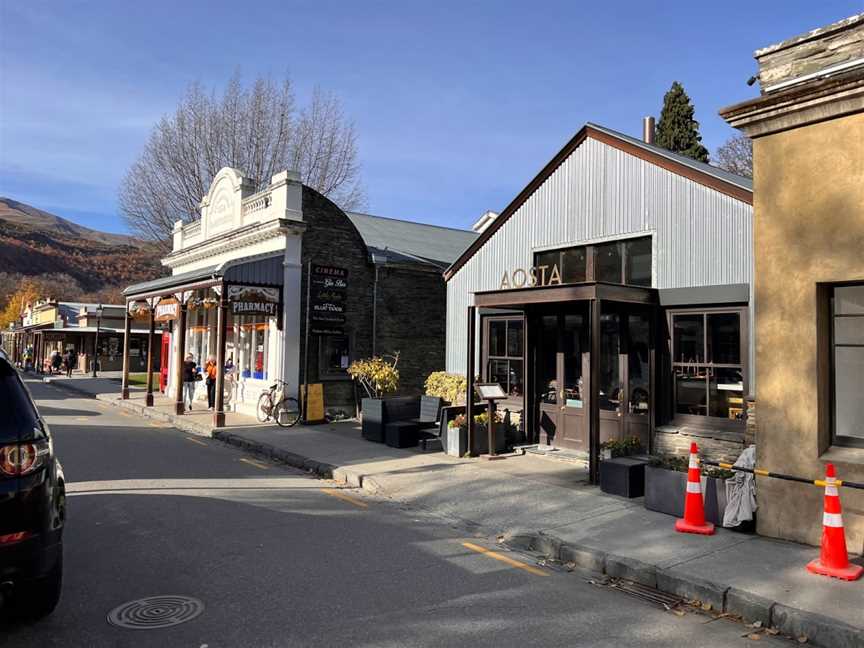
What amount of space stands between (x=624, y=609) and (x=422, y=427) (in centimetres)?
816

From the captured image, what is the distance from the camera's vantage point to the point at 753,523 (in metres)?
6.83

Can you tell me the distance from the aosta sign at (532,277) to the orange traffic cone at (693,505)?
18.3 ft

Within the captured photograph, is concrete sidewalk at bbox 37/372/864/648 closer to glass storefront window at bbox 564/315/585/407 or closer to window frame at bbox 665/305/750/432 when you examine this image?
glass storefront window at bbox 564/315/585/407

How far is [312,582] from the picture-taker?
5.37 metres

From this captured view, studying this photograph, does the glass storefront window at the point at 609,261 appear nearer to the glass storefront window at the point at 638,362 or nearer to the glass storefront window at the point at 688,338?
the glass storefront window at the point at 638,362

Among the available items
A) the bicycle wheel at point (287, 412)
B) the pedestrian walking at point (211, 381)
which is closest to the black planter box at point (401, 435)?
the bicycle wheel at point (287, 412)

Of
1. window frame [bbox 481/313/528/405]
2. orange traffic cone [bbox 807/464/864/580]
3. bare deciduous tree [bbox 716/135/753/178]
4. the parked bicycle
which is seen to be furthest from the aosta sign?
bare deciduous tree [bbox 716/135/753/178]

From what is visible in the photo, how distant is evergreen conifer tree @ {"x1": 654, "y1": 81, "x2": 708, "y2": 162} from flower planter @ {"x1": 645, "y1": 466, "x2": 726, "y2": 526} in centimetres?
2465

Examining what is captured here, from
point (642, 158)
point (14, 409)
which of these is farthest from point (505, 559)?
point (642, 158)

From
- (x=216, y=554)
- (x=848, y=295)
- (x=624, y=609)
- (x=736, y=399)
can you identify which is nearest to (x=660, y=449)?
(x=736, y=399)

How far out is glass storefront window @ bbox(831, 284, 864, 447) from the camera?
6.55m

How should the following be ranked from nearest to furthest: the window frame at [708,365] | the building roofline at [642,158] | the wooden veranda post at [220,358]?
the window frame at [708,365] → the building roofline at [642,158] → the wooden veranda post at [220,358]

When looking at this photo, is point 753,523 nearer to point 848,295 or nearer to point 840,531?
point 840,531

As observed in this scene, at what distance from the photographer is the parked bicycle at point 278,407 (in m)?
15.7
